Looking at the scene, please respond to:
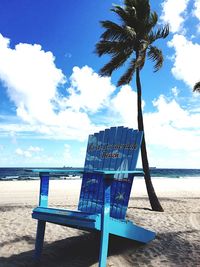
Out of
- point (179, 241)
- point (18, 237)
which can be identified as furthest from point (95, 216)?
point (18, 237)

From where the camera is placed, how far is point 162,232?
667 cm

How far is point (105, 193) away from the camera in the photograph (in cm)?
440

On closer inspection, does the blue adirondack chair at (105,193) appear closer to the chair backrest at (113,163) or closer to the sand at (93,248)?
the chair backrest at (113,163)

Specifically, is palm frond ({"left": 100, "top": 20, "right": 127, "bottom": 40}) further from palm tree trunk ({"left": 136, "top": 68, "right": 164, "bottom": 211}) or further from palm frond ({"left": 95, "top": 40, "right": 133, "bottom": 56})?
palm tree trunk ({"left": 136, "top": 68, "right": 164, "bottom": 211})

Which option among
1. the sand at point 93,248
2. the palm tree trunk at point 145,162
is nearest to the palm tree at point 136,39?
the palm tree trunk at point 145,162

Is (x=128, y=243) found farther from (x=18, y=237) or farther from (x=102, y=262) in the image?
(x=18, y=237)

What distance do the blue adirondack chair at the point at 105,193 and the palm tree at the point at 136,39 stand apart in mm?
5703

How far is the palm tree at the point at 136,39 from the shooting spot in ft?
37.9

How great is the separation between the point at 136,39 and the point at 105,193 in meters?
8.39

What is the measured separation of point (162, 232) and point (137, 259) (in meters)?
1.52

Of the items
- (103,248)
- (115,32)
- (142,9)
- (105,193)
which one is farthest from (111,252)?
(142,9)

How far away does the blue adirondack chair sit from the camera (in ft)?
14.6

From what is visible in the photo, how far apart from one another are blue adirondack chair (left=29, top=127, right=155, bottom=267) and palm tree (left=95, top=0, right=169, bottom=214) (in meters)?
5.70

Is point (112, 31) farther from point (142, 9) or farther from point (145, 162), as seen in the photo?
point (145, 162)
